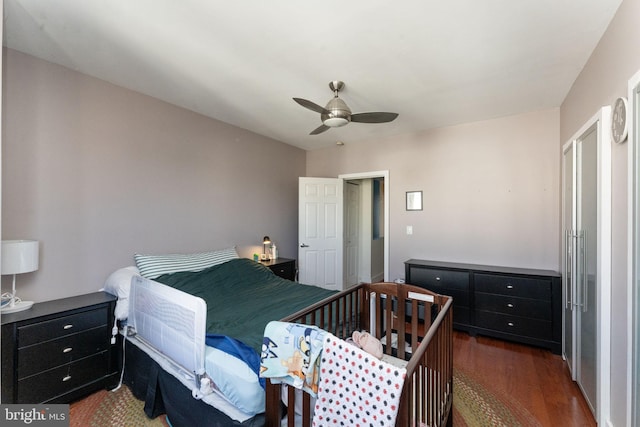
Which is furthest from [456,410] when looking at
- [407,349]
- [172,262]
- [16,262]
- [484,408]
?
[16,262]

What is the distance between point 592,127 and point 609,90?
0.29 meters

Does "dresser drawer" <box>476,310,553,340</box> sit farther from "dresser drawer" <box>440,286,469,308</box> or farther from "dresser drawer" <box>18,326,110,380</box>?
"dresser drawer" <box>18,326,110,380</box>

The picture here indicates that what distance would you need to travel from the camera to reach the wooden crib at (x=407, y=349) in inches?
42.4

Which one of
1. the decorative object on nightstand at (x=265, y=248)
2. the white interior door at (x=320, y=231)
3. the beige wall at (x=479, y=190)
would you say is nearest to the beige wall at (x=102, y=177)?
the decorative object on nightstand at (x=265, y=248)

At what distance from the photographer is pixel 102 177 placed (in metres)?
2.49

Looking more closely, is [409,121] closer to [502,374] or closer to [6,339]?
[502,374]

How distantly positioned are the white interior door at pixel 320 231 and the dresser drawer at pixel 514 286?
2.07 meters

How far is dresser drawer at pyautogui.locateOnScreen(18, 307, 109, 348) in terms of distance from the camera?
178 cm

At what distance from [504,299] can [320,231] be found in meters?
2.54

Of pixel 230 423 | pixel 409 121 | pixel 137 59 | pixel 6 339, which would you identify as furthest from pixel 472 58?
pixel 6 339

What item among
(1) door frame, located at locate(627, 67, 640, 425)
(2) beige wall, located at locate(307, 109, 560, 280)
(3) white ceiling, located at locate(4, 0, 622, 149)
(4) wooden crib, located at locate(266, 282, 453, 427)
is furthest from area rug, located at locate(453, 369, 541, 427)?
(3) white ceiling, located at locate(4, 0, 622, 149)

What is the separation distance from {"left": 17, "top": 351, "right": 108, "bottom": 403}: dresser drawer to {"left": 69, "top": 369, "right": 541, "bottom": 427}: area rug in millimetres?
159

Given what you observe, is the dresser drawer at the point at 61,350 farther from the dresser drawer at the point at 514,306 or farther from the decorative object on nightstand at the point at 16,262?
the dresser drawer at the point at 514,306

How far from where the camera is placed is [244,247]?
3.78 meters
